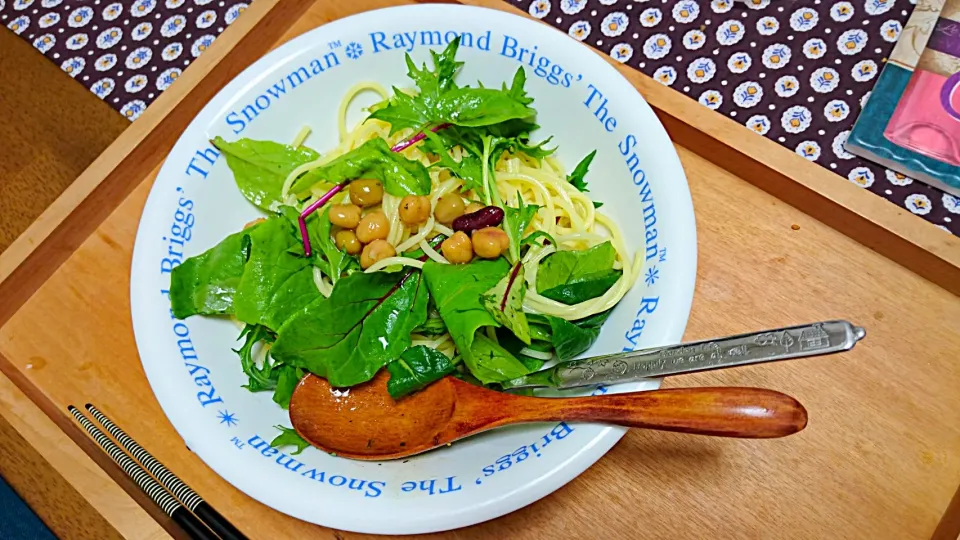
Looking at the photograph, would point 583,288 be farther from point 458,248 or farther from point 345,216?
point 345,216

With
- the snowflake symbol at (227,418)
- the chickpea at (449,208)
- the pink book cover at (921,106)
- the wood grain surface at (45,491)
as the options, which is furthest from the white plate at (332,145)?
the pink book cover at (921,106)

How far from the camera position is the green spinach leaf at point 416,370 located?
62.3 inches

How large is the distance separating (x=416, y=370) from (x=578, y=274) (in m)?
0.45

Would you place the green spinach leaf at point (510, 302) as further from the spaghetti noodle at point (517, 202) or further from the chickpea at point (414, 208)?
the chickpea at point (414, 208)

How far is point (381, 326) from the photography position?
165cm

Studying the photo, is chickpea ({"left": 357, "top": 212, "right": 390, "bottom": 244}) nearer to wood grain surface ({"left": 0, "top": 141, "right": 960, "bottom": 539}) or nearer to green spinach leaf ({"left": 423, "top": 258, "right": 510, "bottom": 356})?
green spinach leaf ({"left": 423, "top": 258, "right": 510, "bottom": 356})

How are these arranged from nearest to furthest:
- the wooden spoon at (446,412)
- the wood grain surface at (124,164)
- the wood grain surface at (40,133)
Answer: the wooden spoon at (446,412)
the wood grain surface at (124,164)
the wood grain surface at (40,133)

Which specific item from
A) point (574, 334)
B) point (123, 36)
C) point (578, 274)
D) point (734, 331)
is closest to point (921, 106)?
point (734, 331)

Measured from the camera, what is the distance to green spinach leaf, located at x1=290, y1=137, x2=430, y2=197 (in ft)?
5.85

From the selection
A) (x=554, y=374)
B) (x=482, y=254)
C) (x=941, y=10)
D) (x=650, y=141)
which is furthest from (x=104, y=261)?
(x=941, y=10)

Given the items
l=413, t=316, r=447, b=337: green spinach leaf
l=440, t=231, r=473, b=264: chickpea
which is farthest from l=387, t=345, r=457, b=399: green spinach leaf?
l=440, t=231, r=473, b=264: chickpea

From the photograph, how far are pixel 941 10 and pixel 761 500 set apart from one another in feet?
5.40

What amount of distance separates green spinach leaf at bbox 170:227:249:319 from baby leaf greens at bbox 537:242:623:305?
757mm

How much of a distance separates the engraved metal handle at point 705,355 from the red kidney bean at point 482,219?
37 centimetres
